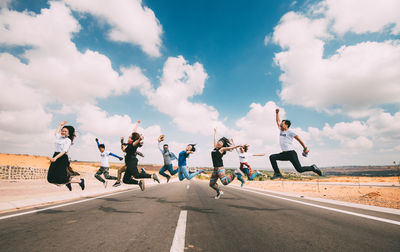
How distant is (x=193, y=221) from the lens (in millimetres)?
4570

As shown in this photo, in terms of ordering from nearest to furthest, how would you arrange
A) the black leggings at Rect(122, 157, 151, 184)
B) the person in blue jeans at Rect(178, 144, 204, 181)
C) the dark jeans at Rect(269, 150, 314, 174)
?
the dark jeans at Rect(269, 150, 314, 174)
the black leggings at Rect(122, 157, 151, 184)
the person in blue jeans at Rect(178, 144, 204, 181)

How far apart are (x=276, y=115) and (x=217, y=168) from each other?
11.1 ft

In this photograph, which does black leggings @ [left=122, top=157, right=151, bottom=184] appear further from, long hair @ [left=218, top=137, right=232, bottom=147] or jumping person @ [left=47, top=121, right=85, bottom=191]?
long hair @ [left=218, top=137, right=232, bottom=147]

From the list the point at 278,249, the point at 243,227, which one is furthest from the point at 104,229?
the point at 278,249

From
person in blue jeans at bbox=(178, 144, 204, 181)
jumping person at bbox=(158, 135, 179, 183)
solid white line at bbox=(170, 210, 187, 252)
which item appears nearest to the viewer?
solid white line at bbox=(170, 210, 187, 252)

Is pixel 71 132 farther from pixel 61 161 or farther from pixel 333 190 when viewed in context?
pixel 333 190

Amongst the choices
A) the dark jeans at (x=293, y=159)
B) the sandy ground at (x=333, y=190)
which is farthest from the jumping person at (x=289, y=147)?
the sandy ground at (x=333, y=190)

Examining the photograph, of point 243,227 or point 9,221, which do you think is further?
point 9,221

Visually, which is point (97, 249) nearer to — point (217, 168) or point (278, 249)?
point (278, 249)

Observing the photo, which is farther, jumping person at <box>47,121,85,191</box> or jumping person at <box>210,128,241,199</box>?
jumping person at <box>210,128,241,199</box>

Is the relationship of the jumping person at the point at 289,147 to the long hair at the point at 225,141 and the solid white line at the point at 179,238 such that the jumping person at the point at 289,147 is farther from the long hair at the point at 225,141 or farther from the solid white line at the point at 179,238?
A: the solid white line at the point at 179,238

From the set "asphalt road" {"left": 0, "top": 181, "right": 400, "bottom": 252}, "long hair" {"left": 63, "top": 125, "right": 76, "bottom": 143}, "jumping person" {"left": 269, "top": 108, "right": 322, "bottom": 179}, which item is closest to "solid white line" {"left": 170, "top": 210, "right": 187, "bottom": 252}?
"asphalt road" {"left": 0, "top": 181, "right": 400, "bottom": 252}

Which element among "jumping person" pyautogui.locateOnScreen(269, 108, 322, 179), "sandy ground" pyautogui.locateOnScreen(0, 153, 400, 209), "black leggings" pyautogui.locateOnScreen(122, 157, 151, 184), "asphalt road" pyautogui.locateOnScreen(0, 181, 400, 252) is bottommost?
"sandy ground" pyautogui.locateOnScreen(0, 153, 400, 209)

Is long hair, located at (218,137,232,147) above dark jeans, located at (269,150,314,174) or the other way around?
above
